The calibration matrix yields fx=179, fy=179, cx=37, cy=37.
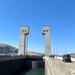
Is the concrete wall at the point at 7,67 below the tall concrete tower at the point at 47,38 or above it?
below

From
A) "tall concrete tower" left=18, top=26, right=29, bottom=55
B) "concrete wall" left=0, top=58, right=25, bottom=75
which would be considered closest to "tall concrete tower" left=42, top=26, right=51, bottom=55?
"tall concrete tower" left=18, top=26, right=29, bottom=55

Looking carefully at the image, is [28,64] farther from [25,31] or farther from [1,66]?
[1,66]

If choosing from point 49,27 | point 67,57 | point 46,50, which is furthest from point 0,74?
point 49,27

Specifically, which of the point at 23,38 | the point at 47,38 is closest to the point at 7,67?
the point at 47,38

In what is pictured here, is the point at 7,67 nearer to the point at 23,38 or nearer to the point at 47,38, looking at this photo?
the point at 47,38

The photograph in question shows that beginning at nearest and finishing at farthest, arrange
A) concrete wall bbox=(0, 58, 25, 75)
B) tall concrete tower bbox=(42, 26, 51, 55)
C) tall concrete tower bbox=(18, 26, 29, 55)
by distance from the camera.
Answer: concrete wall bbox=(0, 58, 25, 75) → tall concrete tower bbox=(42, 26, 51, 55) → tall concrete tower bbox=(18, 26, 29, 55)

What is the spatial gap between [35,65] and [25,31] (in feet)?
99.8

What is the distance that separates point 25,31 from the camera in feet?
366

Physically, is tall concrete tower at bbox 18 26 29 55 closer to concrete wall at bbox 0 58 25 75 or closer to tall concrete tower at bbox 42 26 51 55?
tall concrete tower at bbox 42 26 51 55

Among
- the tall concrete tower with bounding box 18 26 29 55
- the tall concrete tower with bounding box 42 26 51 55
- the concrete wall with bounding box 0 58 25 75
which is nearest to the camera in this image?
the concrete wall with bounding box 0 58 25 75

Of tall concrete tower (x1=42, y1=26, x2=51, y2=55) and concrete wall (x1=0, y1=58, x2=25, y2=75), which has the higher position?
tall concrete tower (x1=42, y1=26, x2=51, y2=55)

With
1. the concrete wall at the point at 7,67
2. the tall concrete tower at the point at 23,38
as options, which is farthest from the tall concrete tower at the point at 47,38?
the concrete wall at the point at 7,67

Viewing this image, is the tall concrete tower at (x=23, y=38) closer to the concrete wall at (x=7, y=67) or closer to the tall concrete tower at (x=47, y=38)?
the tall concrete tower at (x=47, y=38)

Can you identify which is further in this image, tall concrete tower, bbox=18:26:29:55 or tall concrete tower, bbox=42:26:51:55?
tall concrete tower, bbox=18:26:29:55
